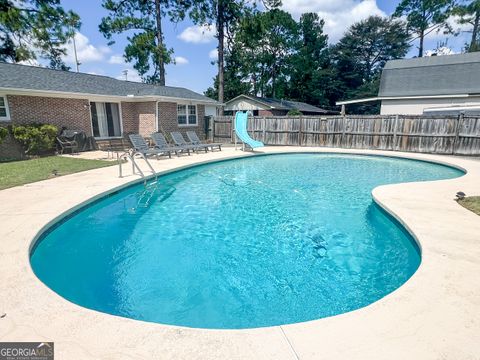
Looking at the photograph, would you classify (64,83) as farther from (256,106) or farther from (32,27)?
(256,106)

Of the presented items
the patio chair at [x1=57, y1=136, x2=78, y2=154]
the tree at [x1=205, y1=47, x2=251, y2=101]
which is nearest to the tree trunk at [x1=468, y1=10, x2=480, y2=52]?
the tree at [x1=205, y1=47, x2=251, y2=101]

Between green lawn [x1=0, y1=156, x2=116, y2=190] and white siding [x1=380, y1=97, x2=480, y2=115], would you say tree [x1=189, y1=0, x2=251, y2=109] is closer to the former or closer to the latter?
white siding [x1=380, y1=97, x2=480, y2=115]

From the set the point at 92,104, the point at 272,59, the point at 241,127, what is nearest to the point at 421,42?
the point at 272,59

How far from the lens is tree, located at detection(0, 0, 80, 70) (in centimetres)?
2033

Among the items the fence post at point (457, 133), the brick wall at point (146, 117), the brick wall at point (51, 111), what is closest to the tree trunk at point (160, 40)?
the brick wall at point (146, 117)

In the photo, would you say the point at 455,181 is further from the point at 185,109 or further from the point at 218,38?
the point at 218,38

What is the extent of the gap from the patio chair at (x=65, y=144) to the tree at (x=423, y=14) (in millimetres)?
43258

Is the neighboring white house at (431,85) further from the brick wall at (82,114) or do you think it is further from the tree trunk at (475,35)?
the tree trunk at (475,35)

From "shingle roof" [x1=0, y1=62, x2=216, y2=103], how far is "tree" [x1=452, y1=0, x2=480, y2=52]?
34.8m

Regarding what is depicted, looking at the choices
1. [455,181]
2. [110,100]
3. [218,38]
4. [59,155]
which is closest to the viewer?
[455,181]

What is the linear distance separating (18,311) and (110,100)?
14473 mm

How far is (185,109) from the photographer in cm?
1797

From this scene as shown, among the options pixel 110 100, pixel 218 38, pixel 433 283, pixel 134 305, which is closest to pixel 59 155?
pixel 110 100

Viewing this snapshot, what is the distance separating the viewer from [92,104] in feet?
49.7
